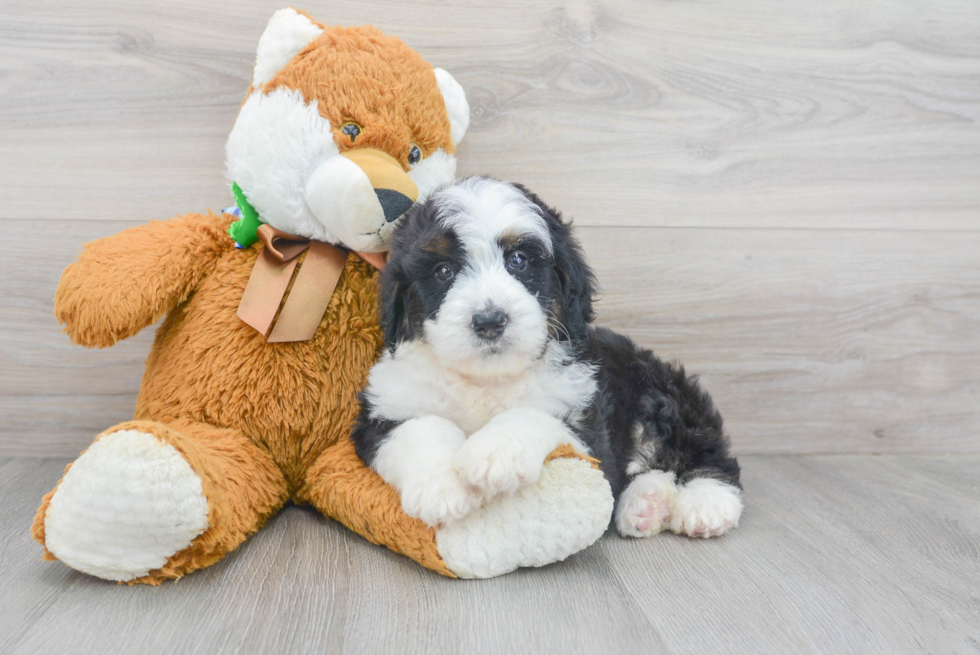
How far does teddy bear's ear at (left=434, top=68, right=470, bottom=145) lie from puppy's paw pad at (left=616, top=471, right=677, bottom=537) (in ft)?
3.31

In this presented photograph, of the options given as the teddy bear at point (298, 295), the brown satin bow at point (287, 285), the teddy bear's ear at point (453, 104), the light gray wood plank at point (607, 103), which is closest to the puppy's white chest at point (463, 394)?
the teddy bear at point (298, 295)

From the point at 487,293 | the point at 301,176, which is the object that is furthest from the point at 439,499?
the point at 301,176

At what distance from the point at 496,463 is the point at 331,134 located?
846mm

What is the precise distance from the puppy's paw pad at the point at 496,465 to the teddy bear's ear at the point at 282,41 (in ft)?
3.35

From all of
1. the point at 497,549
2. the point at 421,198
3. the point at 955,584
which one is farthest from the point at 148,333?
the point at 955,584

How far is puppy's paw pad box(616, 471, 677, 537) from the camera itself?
1.60 m

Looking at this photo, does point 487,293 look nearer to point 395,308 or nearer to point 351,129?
point 395,308

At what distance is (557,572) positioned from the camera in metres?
1.39

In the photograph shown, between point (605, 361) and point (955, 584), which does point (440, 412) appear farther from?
point (955, 584)

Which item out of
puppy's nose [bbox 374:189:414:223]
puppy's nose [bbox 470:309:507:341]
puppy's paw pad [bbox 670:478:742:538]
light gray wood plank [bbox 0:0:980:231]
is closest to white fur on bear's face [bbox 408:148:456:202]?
puppy's nose [bbox 374:189:414:223]

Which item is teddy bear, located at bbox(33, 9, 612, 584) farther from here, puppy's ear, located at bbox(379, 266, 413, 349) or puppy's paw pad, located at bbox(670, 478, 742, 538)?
puppy's paw pad, located at bbox(670, 478, 742, 538)

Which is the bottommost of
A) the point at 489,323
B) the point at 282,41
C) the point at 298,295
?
the point at 298,295

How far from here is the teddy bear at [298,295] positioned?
140 cm

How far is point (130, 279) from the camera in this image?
1.54 m
